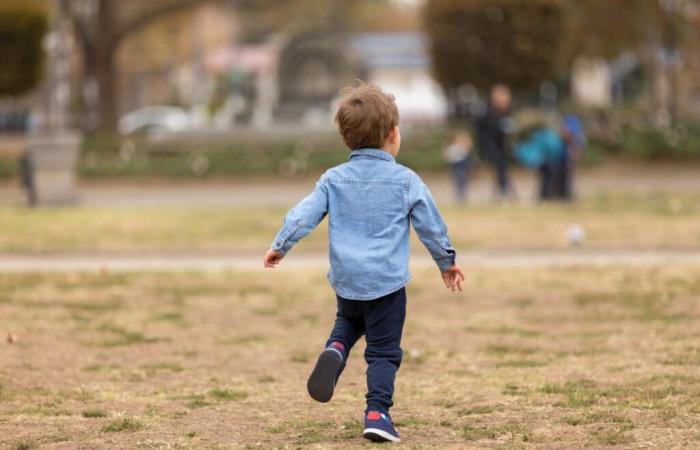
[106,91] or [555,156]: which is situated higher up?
[106,91]

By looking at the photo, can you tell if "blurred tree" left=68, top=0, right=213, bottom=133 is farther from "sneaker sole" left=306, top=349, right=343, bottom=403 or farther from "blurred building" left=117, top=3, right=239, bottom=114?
"sneaker sole" left=306, top=349, right=343, bottom=403

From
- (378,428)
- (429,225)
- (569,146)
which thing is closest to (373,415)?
(378,428)

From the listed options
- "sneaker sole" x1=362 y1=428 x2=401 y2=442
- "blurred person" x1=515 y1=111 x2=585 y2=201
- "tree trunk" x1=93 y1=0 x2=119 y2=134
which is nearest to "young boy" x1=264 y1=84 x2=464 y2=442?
"sneaker sole" x1=362 y1=428 x2=401 y2=442

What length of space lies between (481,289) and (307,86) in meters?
26.7

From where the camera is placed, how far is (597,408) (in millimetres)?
6508

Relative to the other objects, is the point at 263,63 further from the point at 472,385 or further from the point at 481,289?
the point at 472,385

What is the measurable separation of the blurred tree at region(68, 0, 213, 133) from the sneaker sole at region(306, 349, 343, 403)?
28.2 metres

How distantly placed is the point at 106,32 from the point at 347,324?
29.2 m

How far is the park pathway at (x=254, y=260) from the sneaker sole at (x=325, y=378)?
739 cm

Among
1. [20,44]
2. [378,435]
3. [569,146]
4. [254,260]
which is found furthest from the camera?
[20,44]

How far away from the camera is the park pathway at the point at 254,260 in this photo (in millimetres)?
13367

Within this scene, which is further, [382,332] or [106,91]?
[106,91]

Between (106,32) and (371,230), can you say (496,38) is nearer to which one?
(106,32)

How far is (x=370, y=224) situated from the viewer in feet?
19.8
